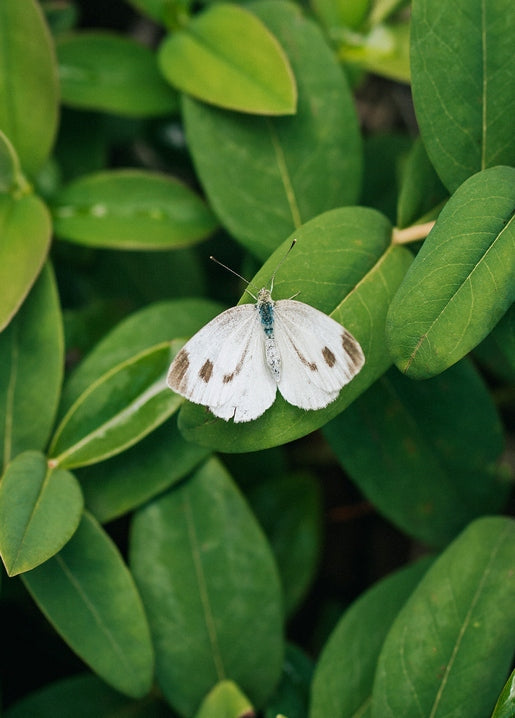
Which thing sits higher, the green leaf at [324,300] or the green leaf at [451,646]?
the green leaf at [324,300]

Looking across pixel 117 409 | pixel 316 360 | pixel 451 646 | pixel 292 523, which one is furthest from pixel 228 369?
pixel 292 523

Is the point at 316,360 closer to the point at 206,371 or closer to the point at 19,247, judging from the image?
the point at 206,371

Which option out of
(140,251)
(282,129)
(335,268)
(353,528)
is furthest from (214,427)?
(353,528)

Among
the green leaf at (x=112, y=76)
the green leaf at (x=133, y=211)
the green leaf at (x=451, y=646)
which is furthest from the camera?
the green leaf at (x=112, y=76)

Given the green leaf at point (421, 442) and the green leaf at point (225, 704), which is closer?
the green leaf at point (225, 704)

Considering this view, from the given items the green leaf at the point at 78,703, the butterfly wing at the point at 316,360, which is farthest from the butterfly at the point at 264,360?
the green leaf at the point at 78,703

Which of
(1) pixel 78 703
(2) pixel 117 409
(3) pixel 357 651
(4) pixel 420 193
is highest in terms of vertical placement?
(4) pixel 420 193

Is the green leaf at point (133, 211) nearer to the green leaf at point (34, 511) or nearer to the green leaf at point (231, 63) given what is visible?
the green leaf at point (231, 63)
